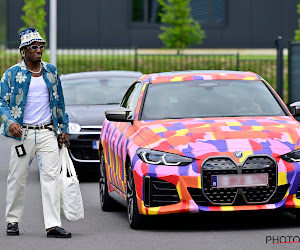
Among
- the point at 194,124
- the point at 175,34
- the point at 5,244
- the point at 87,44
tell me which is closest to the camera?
the point at 5,244

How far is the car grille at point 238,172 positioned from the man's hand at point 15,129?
1637 mm

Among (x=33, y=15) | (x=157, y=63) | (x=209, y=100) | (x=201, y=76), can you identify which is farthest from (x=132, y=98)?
(x=33, y=15)

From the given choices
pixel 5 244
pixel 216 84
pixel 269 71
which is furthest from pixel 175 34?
pixel 5 244

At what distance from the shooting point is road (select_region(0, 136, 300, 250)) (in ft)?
27.9

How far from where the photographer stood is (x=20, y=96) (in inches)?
354

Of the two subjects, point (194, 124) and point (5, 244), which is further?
point (194, 124)

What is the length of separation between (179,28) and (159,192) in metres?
27.1

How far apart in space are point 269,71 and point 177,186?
24.6 m

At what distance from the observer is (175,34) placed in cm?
3572

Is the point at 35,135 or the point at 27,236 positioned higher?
the point at 35,135

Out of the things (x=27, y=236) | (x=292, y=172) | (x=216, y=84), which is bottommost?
(x=27, y=236)

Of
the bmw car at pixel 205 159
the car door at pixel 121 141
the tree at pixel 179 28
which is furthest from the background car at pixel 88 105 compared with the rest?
the tree at pixel 179 28

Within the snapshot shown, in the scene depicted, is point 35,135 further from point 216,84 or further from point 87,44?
point 87,44

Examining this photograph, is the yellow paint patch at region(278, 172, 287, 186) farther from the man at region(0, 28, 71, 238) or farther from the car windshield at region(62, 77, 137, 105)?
the car windshield at region(62, 77, 137, 105)
